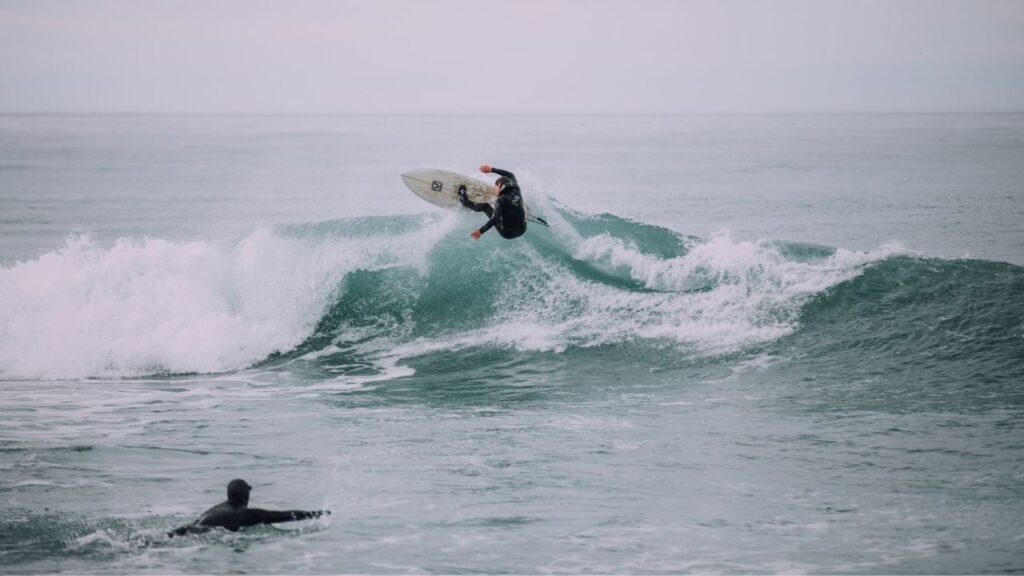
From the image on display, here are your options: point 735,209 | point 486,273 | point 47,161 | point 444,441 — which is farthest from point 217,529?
point 47,161

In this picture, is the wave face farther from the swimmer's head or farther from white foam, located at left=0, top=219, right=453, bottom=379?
the swimmer's head

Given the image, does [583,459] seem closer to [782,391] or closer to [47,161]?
[782,391]

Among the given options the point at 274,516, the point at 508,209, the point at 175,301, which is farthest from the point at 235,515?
the point at 175,301

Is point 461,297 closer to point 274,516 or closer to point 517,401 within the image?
point 517,401

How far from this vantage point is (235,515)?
356 inches

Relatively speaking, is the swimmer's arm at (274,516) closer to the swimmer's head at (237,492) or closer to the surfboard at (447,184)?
the swimmer's head at (237,492)

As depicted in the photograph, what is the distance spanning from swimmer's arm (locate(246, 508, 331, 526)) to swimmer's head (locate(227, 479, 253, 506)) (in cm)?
13

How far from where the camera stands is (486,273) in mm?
19266

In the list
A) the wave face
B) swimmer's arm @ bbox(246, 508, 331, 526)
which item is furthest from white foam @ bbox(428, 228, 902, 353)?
swimmer's arm @ bbox(246, 508, 331, 526)

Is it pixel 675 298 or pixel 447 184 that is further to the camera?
pixel 447 184

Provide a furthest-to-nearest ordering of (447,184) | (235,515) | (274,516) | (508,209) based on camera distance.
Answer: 1. (447,184)
2. (508,209)
3. (274,516)
4. (235,515)

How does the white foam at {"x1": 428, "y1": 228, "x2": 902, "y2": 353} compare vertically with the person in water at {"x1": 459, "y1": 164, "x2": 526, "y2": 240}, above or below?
below

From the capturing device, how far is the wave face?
16.5 metres

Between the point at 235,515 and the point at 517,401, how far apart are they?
563 cm
